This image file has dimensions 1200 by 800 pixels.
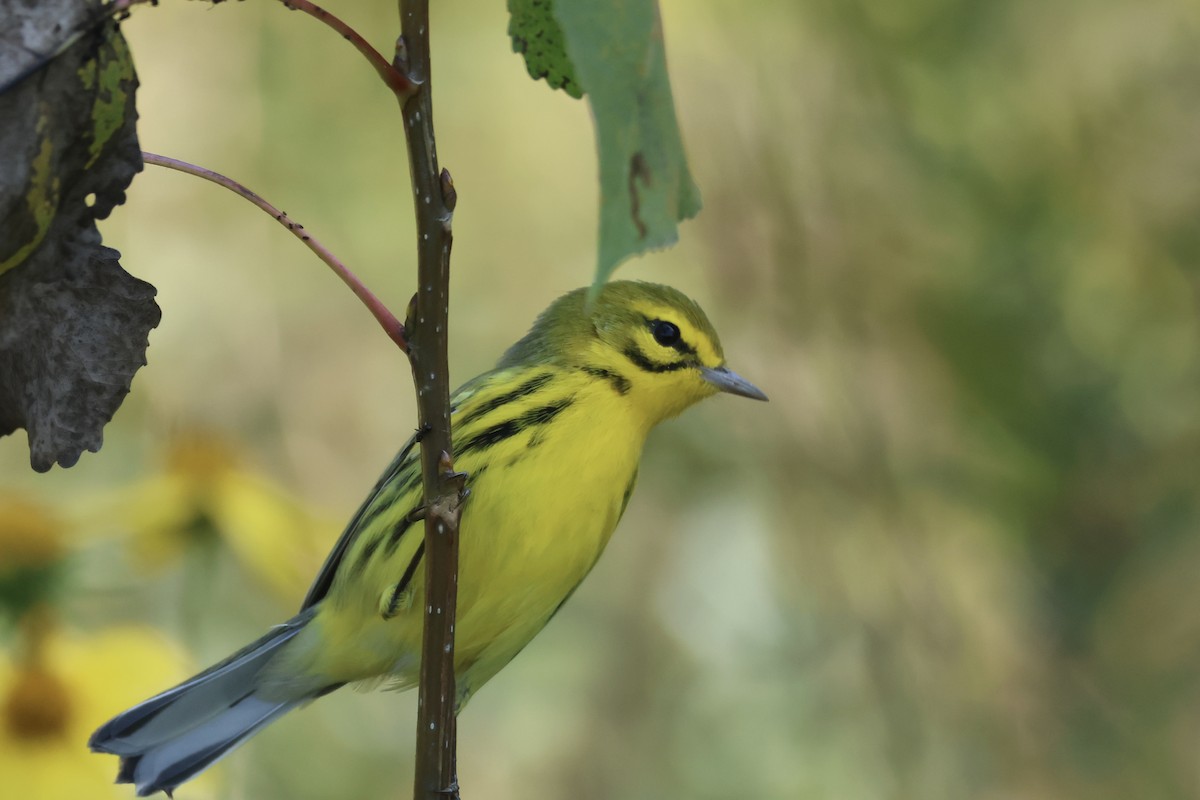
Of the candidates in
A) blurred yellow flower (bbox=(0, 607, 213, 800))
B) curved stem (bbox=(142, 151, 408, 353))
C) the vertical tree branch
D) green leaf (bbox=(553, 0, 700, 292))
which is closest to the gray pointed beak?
blurred yellow flower (bbox=(0, 607, 213, 800))

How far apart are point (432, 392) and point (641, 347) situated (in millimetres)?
1786

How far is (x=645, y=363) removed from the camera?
10.2 feet

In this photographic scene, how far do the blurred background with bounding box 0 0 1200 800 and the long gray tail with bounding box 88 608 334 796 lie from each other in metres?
0.40

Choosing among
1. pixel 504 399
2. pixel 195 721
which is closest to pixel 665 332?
pixel 504 399

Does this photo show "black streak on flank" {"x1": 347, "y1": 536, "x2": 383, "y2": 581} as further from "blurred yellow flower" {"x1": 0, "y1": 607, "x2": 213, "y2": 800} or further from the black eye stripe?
the black eye stripe

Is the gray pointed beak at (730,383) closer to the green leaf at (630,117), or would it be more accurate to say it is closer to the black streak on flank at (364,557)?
the black streak on flank at (364,557)

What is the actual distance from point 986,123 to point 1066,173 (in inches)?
11.8

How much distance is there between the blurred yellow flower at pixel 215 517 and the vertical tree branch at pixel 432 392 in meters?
1.31

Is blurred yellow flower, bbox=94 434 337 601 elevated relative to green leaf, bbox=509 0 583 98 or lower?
elevated

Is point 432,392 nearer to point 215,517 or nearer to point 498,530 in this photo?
point 498,530

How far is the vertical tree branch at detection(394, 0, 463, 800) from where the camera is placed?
4.26 ft

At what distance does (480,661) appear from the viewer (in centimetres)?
298

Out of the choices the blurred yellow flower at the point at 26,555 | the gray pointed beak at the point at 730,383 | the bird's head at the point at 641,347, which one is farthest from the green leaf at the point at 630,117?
the gray pointed beak at the point at 730,383

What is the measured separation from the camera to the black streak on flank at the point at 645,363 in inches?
122
